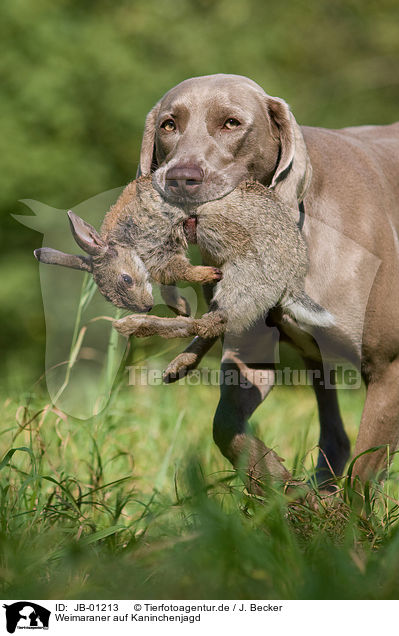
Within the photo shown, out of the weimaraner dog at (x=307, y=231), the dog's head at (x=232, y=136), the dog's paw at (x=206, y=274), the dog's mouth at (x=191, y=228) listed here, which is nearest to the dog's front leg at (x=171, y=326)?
the dog's paw at (x=206, y=274)

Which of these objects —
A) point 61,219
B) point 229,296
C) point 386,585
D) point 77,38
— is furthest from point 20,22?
point 386,585

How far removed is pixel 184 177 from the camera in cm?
267

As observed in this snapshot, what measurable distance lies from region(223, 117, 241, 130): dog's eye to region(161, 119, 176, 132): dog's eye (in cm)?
21

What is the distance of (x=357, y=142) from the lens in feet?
12.4

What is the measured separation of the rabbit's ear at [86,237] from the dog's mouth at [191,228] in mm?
253

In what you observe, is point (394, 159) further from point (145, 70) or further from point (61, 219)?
point (145, 70)

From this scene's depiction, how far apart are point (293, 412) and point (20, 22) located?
8.35m

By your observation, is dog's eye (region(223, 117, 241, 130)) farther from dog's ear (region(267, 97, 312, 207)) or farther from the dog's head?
dog's ear (region(267, 97, 312, 207))

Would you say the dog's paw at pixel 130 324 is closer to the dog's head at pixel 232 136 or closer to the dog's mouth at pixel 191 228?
the dog's mouth at pixel 191 228

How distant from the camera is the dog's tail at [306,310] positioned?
279 centimetres

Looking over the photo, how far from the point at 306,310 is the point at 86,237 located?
0.81m

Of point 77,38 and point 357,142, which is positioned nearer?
point 357,142
